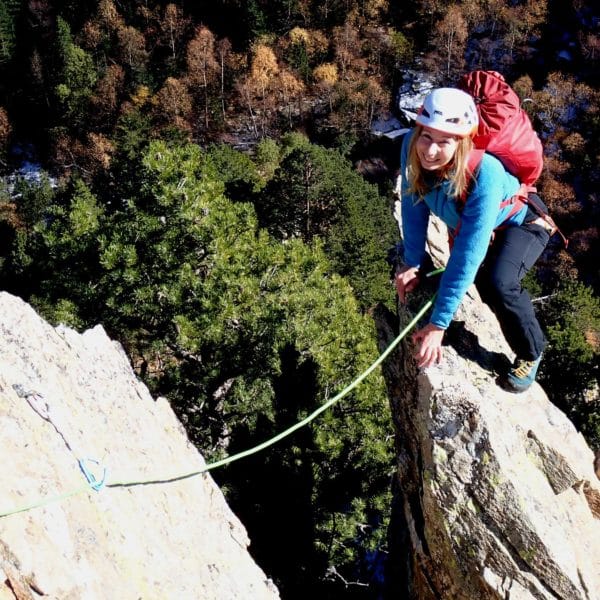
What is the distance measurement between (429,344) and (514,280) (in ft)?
2.73

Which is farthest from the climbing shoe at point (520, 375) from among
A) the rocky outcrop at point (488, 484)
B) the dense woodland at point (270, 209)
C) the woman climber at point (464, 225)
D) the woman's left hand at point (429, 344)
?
the dense woodland at point (270, 209)

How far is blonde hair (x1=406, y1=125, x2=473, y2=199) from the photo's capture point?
371 centimetres

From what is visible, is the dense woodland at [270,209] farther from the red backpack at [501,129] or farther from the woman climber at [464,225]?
the red backpack at [501,129]

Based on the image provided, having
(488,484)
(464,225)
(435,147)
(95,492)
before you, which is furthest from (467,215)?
(95,492)

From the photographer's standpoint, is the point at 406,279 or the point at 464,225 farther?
the point at 406,279

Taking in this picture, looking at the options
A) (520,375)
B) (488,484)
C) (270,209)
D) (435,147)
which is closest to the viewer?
(435,147)

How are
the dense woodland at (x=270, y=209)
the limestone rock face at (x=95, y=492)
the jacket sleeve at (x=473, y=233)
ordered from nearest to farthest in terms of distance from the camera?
the limestone rock face at (x=95, y=492) < the jacket sleeve at (x=473, y=233) < the dense woodland at (x=270, y=209)

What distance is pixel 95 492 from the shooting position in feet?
12.5

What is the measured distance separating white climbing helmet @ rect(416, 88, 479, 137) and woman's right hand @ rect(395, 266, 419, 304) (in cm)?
181

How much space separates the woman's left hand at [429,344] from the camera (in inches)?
178

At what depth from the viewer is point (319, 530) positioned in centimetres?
1173

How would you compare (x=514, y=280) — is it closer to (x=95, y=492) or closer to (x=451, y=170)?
(x=451, y=170)

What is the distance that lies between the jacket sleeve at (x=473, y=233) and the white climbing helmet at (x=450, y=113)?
32cm

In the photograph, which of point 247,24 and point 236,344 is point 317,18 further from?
point 236,344
